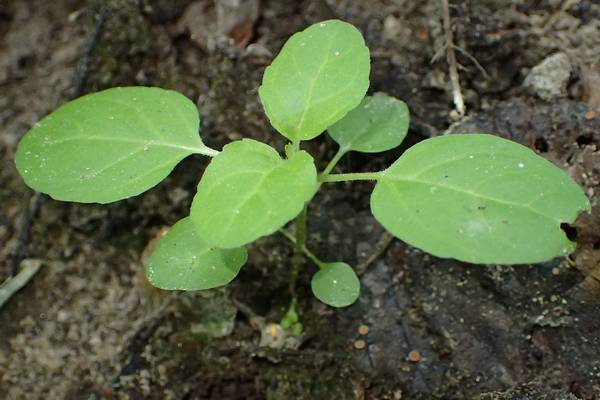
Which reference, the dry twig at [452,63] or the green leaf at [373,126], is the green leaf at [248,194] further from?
the dry twig at [452,63]

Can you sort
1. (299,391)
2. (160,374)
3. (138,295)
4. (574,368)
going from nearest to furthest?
(574,368)
(299,391)
(160,374)
(138,295)

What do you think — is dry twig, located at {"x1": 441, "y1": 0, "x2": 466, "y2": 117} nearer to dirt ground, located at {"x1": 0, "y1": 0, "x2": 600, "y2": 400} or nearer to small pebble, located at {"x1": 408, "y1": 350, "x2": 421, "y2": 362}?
dirt ground, located at {"x1": 0, "y1": 0, "x2": 600, "y2": 400}

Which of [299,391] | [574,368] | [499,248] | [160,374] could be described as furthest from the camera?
[160,374]

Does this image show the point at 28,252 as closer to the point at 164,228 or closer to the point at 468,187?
the point at 164,228

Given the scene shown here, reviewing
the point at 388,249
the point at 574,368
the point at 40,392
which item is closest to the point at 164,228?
the point at 40,392

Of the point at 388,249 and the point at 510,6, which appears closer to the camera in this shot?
the point at 388,249

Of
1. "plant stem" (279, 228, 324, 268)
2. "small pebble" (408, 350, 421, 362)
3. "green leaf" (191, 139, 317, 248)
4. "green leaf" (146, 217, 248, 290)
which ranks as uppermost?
"green leaf" (191, 139, 317, 248)

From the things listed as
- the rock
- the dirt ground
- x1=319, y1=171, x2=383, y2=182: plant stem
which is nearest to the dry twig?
the dirt ground

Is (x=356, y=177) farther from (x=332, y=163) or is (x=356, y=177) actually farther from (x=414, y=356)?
(x=414, y=356)
